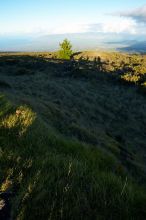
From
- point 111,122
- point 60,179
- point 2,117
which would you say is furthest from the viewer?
point 111,122

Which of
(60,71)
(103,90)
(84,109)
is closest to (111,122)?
(84,109)

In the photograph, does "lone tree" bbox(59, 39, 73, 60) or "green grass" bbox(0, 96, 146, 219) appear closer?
"green grass" bbox(0, 96, 146, 219)

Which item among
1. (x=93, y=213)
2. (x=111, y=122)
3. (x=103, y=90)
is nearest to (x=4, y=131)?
(x=93, y=213)

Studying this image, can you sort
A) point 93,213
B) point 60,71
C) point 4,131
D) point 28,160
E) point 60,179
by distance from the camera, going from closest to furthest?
point 93,213
point 60,179
point 28,160
point 4,131
point 60,71

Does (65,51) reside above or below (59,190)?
below

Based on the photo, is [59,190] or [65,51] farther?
[65,51]

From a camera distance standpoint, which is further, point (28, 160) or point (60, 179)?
point (28, 160)

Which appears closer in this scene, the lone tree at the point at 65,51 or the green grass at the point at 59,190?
the green grass at the point at 59,190

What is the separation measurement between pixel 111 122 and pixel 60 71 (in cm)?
2165

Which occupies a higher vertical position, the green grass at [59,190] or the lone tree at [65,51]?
the green grass at [59,190]

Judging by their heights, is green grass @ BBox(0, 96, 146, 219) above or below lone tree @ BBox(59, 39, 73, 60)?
above

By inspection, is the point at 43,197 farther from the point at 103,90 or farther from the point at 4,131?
the point at 103,90

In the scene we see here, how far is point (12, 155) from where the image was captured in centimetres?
420

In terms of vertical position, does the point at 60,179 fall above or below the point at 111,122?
above
